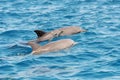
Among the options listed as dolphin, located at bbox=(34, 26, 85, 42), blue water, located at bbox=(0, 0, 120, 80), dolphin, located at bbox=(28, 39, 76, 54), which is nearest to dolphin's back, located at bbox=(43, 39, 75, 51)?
dolphin, located at bbox=(28, 39, 76, 54)

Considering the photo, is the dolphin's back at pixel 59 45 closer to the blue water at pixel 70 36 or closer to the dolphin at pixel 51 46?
the dolphin at pixel 51 46

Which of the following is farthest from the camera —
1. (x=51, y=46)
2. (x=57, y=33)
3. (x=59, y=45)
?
(x=57, y=33)

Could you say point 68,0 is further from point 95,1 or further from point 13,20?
point 13,20

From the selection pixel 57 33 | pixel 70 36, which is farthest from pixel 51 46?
pixel 70 36

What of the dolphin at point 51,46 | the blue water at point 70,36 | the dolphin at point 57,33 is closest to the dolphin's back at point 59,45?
the dolphin at point 51,46

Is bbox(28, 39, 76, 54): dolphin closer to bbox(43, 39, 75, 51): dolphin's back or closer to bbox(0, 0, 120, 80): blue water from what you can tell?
bbox(43, 39, 75, 51): dolphin's back

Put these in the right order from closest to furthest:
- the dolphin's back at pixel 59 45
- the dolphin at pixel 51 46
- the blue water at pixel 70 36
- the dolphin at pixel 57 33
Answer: the blue water at pixel 70 36 → the dolphin at pixel 51 46 → the dolphin's back at pixel 59 45 → the dolphin at pixel 57 33

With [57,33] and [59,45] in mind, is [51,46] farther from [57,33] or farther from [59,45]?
[57,33]

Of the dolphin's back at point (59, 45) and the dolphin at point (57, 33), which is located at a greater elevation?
the dolphin at point (57, 33)

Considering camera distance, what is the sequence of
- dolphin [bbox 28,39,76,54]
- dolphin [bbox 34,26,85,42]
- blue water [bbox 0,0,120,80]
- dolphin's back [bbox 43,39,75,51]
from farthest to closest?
1. dolphin [bbox 34,26,85,42]
2. dolphin's back [bbox 43,39,75,51]
3. dolphin [bbox 28,39,76,54]
4. blue water [bbox 0,0,120,80]

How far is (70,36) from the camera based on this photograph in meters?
19.5

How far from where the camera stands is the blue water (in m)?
13.7

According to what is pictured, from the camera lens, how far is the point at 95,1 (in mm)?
26359

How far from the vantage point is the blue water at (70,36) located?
1368 cm
